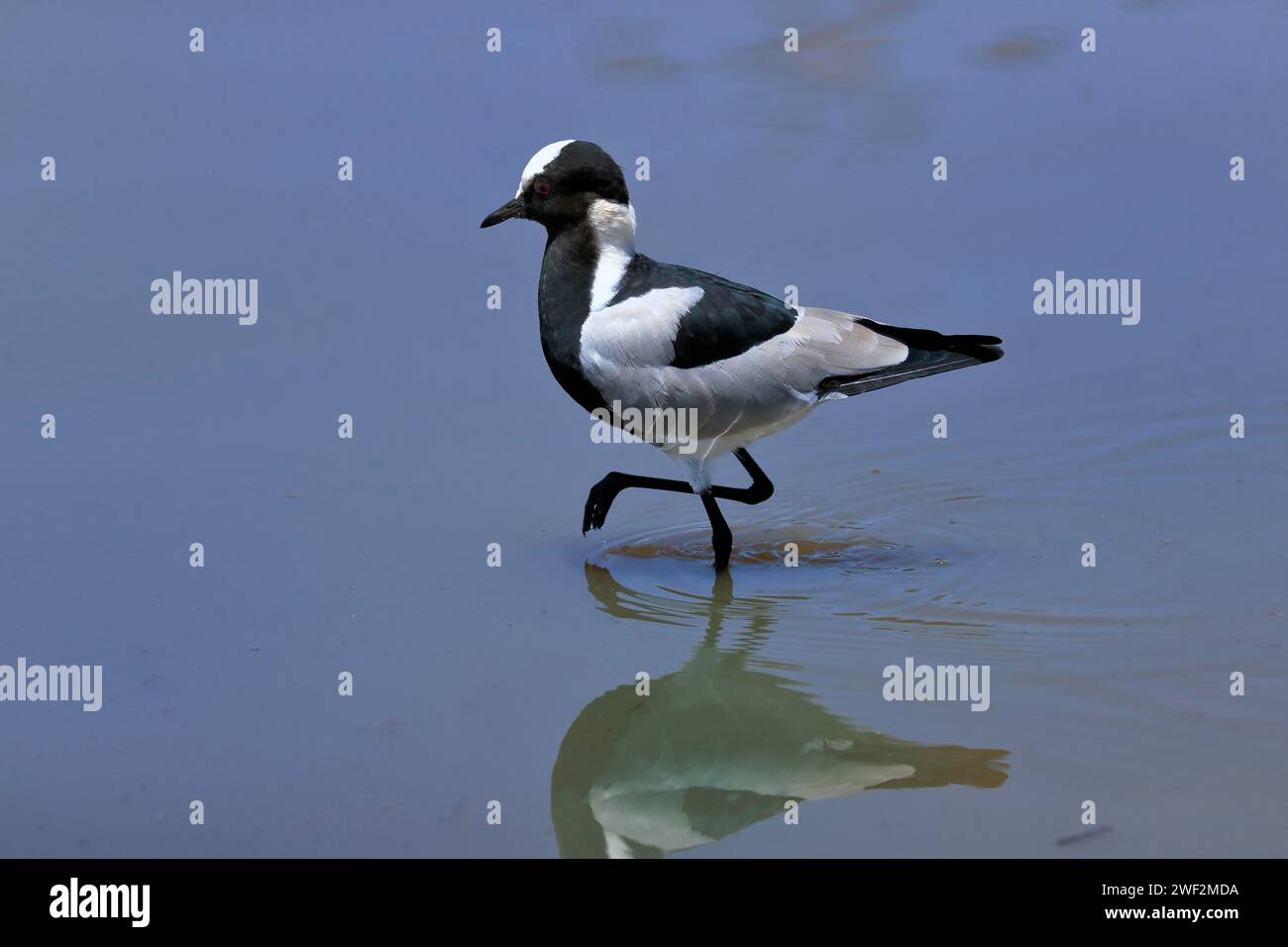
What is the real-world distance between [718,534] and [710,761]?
5.85 feet

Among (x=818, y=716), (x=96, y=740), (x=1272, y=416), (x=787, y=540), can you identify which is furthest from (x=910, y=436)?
(x=96, y=740)

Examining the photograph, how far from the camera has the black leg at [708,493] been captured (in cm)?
838

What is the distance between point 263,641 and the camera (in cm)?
752

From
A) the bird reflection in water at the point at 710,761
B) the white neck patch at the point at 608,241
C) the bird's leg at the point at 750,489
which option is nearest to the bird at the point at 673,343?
the white neck patch at the point at 608,241

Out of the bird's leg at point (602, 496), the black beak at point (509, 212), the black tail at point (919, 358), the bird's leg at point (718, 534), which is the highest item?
the black beak at point (509, 212)

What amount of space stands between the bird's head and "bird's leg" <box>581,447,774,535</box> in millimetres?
1166

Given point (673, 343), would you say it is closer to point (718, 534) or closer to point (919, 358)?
point (718, 534)

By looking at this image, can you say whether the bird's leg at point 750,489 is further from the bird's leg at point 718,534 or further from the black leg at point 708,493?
the bird's leg at point 718,534

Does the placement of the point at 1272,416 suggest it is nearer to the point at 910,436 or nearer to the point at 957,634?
the point at 910,436

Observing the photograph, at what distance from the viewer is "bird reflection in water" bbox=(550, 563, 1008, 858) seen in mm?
6320

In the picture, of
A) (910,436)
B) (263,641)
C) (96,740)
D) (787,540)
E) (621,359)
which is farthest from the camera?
(910,436)

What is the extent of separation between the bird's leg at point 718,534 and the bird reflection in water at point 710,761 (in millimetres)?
797

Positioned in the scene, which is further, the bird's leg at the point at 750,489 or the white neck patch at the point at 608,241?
the bird's leg at the point at 750,489

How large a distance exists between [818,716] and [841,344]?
81.2 inches
